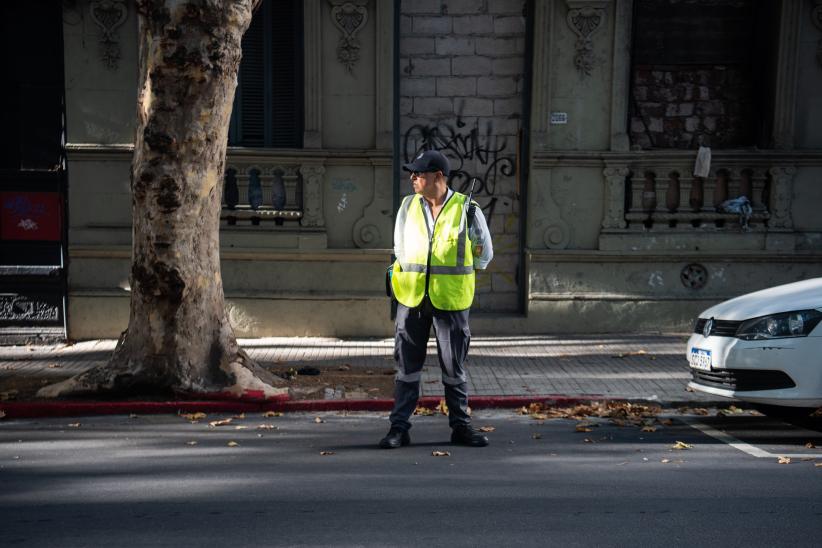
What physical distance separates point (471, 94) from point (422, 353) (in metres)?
5.91

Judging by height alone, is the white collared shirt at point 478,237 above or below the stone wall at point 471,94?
below

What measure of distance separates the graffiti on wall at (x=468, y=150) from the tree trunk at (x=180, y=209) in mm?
4072

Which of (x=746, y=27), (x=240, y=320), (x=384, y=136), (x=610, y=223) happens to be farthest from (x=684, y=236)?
(x=240, y=320)

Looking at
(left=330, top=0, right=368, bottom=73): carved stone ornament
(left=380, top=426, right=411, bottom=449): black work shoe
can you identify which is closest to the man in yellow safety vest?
(left=380, top=426, right=411, bottom=449): black work shoe

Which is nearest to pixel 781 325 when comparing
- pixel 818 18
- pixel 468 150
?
pixel 468 150

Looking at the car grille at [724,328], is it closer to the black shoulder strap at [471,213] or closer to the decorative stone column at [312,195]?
the black shoulder strap at [471,213]

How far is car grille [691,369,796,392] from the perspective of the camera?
6319mm

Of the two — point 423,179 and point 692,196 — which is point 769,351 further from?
point 692,196

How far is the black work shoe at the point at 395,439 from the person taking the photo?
634 centimetres

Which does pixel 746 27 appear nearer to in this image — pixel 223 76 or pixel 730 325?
pixel 730 325

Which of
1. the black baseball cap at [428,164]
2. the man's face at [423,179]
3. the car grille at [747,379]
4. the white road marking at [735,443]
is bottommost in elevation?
the white road marking at [735,443]

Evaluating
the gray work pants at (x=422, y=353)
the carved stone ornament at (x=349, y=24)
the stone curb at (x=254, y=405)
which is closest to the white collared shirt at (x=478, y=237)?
the gray work pants at (x=422, y=353)

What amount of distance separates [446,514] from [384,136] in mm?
6937

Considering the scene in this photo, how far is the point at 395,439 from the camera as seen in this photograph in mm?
6359
